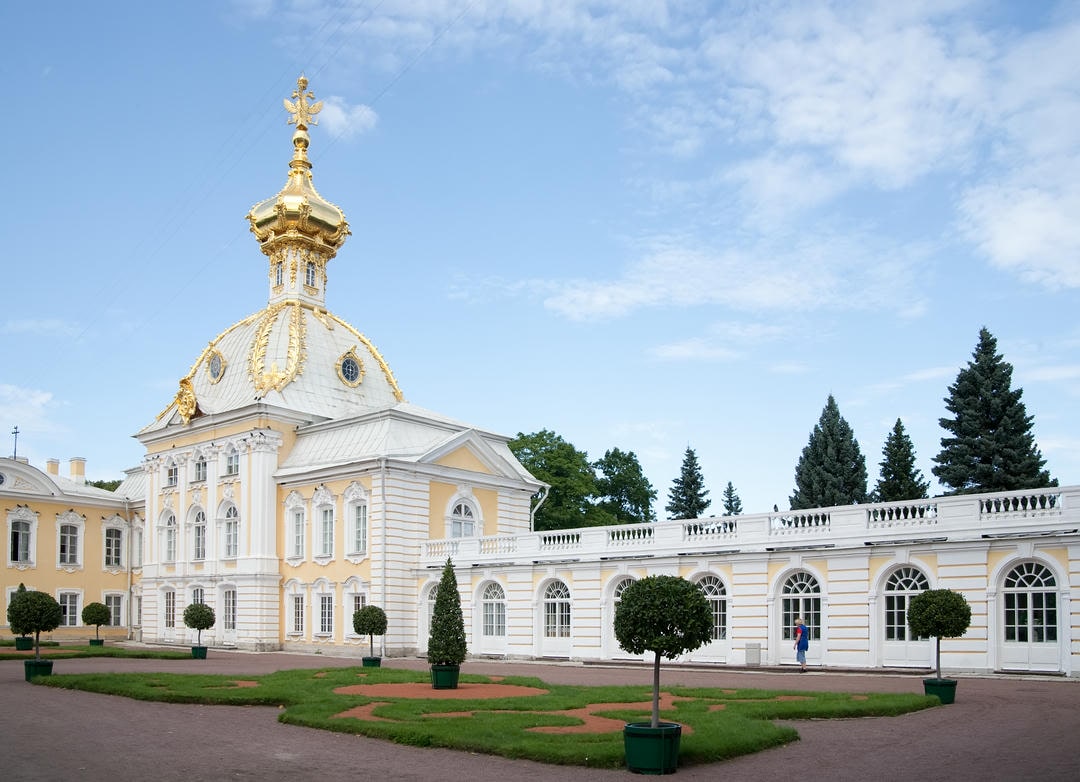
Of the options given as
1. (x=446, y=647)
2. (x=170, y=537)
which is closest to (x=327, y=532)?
(x=170, y=537)

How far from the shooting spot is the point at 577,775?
12578mm

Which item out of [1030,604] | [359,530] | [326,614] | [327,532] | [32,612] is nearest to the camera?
[1030,604]

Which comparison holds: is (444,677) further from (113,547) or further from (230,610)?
(113,547)

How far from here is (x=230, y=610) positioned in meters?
43.5

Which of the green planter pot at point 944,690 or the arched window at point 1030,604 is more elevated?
the arched window at point 1030,604

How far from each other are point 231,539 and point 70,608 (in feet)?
44.0

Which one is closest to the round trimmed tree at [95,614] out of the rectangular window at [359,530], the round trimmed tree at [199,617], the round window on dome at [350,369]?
the round trimmed tree at [199,617]

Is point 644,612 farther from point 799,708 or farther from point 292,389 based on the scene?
point 292,389

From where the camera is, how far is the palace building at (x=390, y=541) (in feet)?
84.9

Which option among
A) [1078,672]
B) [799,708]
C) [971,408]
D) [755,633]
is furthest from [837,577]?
[971,408]

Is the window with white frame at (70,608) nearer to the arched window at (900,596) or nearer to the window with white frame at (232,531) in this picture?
the window with white frame at (232,531)

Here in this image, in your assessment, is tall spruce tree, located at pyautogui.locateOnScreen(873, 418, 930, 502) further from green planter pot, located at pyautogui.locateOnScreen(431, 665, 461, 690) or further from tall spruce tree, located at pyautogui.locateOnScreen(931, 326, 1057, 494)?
green planter pot, located at pyautogui.locateOnScreen(431, 665, 461, 690)

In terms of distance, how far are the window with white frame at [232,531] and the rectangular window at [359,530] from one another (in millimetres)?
6562

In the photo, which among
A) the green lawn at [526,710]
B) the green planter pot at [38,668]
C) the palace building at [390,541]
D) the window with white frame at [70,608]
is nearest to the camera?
the green lawn at [526,710]
